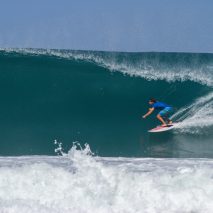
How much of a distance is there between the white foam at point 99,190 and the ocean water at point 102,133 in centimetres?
1

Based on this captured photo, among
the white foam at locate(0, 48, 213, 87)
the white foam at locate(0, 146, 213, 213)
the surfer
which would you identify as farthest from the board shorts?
the white foam at locate(0, 146, 213, 213)

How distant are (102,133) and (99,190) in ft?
15.4

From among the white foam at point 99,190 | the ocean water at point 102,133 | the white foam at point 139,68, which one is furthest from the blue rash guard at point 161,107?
the white foam at point 99,190

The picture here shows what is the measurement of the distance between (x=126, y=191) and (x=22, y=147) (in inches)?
171

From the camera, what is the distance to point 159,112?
11555 mm

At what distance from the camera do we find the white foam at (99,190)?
649 centimetres

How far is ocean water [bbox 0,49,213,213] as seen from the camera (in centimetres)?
666

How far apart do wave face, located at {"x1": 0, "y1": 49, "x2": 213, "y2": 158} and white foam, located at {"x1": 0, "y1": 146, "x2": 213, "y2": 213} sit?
9.53 ft

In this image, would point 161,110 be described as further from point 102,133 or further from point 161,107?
point 102,133

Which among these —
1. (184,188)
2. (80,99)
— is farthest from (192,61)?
(184,188)

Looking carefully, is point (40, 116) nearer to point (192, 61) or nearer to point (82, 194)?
point (82, 194)

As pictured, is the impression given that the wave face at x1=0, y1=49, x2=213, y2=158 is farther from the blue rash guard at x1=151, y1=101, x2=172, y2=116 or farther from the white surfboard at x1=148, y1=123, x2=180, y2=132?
the blue rash guard at x1=151, y1=101, x2=172, y2=116

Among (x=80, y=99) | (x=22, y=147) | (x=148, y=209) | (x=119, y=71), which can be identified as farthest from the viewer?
(x=119, y=71)

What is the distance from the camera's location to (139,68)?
611 inches
